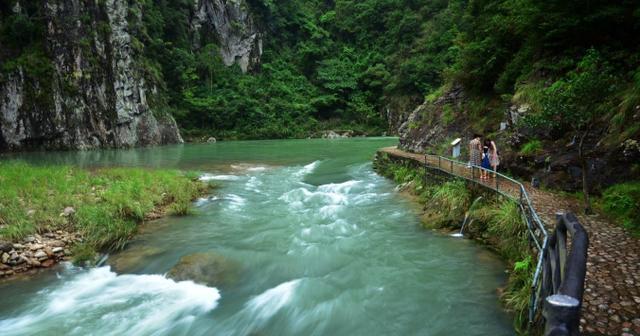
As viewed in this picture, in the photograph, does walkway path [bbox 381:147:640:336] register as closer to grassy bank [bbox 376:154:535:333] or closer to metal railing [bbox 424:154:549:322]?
metal railing [bbox 424:154:549:322]

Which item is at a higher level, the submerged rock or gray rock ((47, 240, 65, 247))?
gray rock ((47, 240, 65, 247))

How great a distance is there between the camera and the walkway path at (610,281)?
14.7 ft

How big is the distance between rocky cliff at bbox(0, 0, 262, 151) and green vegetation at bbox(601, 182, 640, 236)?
123ft

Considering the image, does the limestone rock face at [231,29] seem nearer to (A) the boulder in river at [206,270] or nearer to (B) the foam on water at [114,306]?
(A) the boulder in river at [206,270]

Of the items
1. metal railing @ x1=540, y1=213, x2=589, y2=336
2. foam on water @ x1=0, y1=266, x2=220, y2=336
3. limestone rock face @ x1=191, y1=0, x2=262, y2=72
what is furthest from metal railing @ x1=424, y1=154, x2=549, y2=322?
limestone rock face @ x1=191, y1=0, x2=262, y2=72

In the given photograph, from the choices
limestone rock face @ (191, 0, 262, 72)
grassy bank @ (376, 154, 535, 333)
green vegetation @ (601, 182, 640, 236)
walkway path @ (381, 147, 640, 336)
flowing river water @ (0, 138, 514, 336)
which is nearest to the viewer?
walkway path @ (381, 147, 640, 336)

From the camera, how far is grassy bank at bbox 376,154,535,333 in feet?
20.4

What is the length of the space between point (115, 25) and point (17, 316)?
37.5 metres

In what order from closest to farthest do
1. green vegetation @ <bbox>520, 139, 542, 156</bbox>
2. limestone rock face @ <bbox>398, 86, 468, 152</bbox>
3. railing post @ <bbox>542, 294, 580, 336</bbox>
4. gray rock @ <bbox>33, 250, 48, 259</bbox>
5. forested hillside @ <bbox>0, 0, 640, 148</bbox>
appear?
railing post @ <bbox>542, 294, 580, 336</bbox>
gray rock @ <bbox>33, 250, 48, 259</bbox>
forested hillside @ <bbox>0, 0, 640, 148</bbox>
green vegetation @ <bbox>520, 139, 542, 156</bbox>
limestone rock face @ <bbox>398, 86, 468, 152</bbox>

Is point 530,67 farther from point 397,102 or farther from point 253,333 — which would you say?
point 397,102

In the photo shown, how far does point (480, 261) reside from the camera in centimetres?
818

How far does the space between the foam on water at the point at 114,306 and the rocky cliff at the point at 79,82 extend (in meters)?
30.7

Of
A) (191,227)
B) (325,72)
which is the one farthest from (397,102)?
(191,227)

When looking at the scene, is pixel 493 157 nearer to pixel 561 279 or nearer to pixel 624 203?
pixel 624 203
